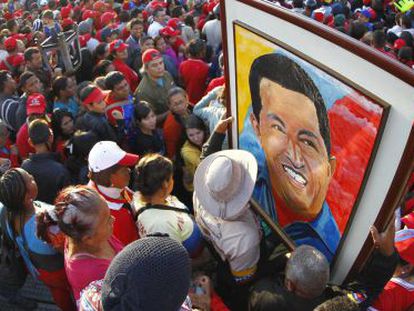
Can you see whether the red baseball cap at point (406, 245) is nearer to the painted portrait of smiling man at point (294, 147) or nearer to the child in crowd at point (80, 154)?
the painted portrait of smiling man at point (294, 147)

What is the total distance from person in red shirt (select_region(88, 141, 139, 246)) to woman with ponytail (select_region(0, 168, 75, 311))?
34 cm

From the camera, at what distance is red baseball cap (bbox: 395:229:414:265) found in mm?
2223

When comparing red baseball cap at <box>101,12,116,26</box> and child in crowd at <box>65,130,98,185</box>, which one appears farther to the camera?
red baseball cap at <box>101,12,116,26</box>

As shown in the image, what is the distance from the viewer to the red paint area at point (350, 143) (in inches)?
58.5

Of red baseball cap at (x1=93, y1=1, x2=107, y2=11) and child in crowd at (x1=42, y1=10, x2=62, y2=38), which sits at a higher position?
child in crowd at (x1=42, y1=10, x2=62, y2=38)

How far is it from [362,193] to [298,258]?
452 millimetres

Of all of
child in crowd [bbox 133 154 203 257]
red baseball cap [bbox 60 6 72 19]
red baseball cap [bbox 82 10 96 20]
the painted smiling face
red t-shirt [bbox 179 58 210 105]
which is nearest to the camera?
the painted smiling face

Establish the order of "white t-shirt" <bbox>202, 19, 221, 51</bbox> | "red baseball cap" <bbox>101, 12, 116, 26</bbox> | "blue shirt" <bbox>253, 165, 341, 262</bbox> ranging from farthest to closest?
"red baseball cap" <bbox>101, 12, 116, 26</bbox> → "white t-shirt" <bbox>202, 19, 221, 51</bbox> → "blue shirt" <bbox>253, 165, 341, 262</bbox>

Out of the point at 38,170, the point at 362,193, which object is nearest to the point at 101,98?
the point at 38,170

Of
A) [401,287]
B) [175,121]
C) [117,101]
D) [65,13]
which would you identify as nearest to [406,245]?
[401,287]

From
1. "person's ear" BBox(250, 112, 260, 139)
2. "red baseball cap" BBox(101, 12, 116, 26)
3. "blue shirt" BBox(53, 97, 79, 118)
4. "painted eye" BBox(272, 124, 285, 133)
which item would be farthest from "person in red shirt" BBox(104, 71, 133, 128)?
"red baseball cap" BBox(101, 12, 116, 26)

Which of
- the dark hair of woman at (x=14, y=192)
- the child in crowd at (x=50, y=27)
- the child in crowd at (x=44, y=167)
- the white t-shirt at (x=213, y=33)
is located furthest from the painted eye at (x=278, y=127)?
the white t-shirt at (x=213, y=33)

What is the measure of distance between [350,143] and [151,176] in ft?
4.03

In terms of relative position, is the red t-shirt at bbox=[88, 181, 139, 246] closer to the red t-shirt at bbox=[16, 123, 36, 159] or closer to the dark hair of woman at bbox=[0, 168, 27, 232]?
the dark hair of woman at bbox=[0, 168, 27, 232]
